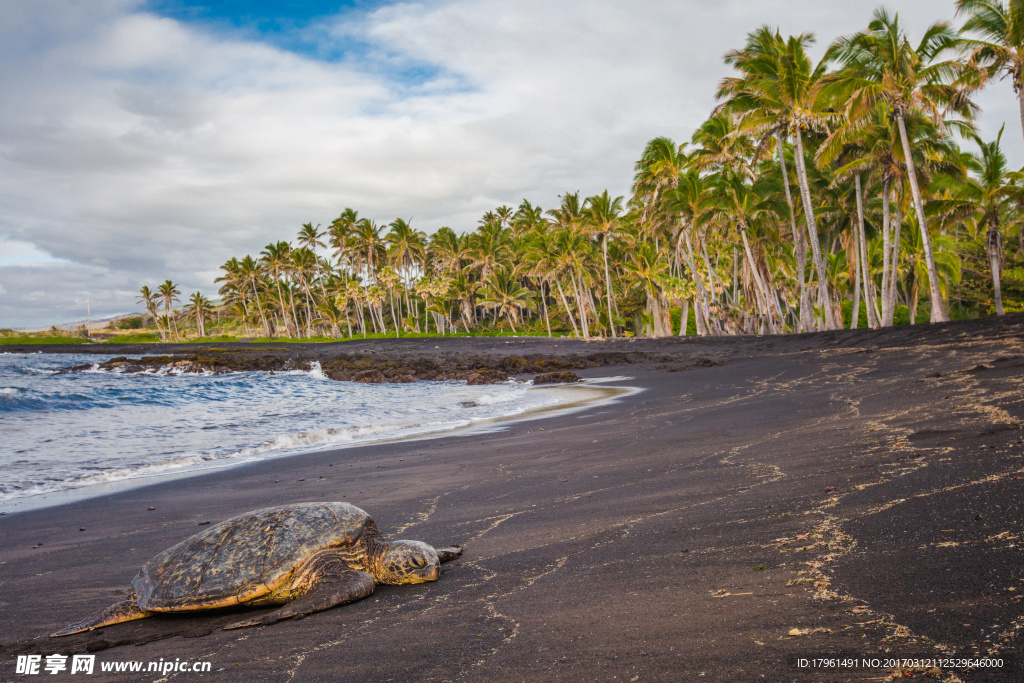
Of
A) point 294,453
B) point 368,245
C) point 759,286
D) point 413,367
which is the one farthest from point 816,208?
point 368,245

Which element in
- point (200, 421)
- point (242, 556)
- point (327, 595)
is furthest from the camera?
point (200, 421)

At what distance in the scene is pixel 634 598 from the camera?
2.94 metres

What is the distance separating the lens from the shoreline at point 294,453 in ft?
23.0

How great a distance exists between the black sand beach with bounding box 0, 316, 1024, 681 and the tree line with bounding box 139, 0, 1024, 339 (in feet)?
62.0

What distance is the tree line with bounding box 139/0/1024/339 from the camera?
68.6ft

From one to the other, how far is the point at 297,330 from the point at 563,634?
3992 inches

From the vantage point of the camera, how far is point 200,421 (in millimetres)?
13914

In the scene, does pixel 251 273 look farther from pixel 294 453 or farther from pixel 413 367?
pixel 294 453

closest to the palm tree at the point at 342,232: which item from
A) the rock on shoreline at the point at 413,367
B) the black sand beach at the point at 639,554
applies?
the rock on shoreline at the point at 413,367

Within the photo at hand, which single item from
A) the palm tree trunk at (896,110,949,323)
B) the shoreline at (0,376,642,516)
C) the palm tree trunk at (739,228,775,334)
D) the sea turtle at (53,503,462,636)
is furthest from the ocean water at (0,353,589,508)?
the palm tree trunk at (739,228,775,334)

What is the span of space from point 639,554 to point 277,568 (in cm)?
232

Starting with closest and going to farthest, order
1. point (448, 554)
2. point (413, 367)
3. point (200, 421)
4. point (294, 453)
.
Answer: point (448, 554) < point (294, 453) < point (200, 421) < point (413, 367)

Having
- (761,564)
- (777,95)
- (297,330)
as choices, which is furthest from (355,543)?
(297,330)

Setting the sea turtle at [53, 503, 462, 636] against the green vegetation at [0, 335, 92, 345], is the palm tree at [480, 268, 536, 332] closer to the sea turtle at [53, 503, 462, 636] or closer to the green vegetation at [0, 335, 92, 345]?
the sea turtle at [53, 503, 462, 636]
